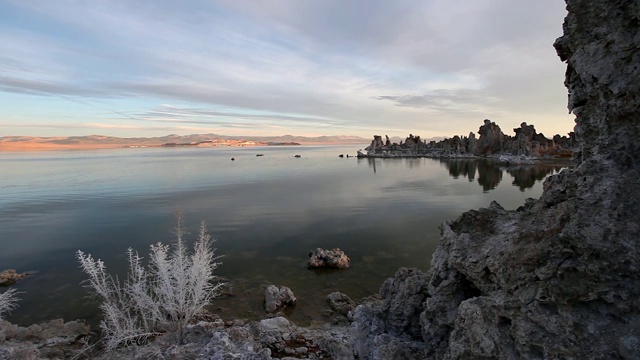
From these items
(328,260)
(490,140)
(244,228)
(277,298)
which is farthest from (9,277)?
(490,140)

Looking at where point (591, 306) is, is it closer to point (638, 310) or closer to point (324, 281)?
point (638, 310)

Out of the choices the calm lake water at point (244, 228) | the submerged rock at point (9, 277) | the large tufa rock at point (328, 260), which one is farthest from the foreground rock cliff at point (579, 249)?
the submerged rock at point (9, 277)

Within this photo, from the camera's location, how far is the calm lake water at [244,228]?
17781 millimetres

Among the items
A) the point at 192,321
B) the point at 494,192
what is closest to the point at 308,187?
the point at 494,192

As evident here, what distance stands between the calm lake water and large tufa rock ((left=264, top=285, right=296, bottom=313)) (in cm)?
42

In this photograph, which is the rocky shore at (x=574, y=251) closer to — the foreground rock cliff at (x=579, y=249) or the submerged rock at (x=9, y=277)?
the foreground rock cliff at (x=579, y=249)

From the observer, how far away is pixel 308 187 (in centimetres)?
5422

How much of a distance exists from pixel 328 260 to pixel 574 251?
54.0 ft

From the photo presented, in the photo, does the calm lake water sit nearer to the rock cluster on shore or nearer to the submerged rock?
the submerged rock

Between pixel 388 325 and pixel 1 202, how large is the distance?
169ft

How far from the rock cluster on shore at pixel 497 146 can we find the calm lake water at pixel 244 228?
60.2 meters

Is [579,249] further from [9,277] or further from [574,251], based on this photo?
[9,277]

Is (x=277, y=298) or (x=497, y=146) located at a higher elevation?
(x=497, y=146)

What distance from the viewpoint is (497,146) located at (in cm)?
12094
